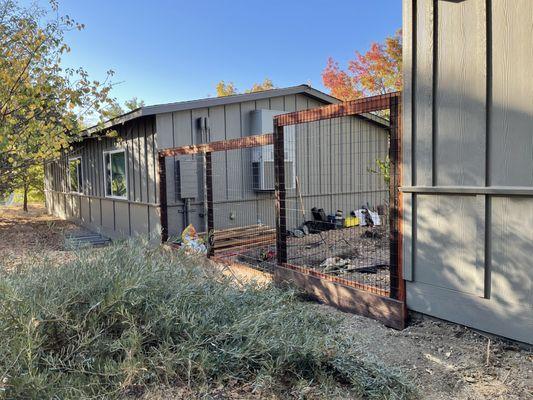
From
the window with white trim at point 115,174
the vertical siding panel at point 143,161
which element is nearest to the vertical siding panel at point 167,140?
the vertical siding panel at point 143,161

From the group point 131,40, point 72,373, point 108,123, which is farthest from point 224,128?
point 131,40

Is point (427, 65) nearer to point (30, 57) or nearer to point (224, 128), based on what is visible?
point (224, 128)

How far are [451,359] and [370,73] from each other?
1424 centimetres

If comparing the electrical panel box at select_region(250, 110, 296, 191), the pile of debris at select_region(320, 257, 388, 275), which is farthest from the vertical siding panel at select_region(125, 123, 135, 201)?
the pile of debris at select_region(320, 257, 388, 275)

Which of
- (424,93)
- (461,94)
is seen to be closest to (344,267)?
(424,93)

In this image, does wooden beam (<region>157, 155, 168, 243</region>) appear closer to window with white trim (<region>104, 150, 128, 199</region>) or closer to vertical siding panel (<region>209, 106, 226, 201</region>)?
vertical siding panel (<region>209, 106, 226, 201</region>)

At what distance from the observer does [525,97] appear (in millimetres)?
2766

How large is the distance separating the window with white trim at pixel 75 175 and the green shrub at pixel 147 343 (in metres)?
10.3

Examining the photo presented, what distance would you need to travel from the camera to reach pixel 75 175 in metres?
12.6

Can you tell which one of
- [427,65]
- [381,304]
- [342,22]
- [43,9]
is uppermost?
[342,22]

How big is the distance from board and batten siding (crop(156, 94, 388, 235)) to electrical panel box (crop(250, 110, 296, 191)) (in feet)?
0.47

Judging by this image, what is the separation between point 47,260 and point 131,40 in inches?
617

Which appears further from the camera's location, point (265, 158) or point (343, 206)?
point (343, 206)

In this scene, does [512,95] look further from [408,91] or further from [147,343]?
[147,343]
